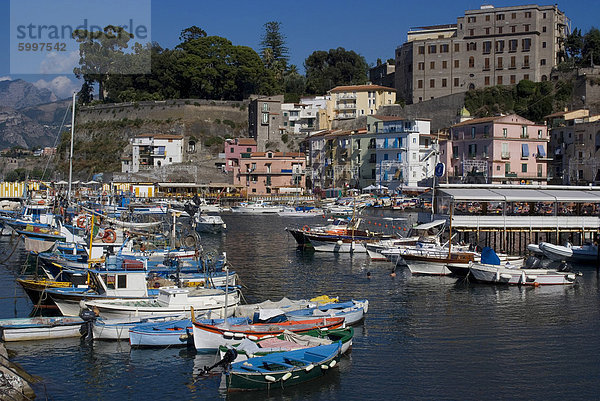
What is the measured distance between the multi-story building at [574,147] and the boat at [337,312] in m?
56.3

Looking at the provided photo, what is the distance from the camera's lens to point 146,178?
10256 cm

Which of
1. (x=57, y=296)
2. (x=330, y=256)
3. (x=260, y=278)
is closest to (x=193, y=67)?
(x=330, y=256)

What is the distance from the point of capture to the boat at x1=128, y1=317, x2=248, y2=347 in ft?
78.5

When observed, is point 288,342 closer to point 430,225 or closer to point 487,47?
point 430,225

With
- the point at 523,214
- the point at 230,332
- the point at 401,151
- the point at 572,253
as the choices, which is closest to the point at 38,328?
the point at 230,332

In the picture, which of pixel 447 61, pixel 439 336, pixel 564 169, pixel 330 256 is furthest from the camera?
pixel 447 61

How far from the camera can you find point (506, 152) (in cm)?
7919

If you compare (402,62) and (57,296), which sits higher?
(402,62)

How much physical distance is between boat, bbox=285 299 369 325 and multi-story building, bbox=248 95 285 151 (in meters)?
80.3

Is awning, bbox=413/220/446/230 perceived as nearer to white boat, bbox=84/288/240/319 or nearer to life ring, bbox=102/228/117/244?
life ring, bbox=102/228/117/244

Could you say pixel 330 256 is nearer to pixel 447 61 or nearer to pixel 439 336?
pixel 439 336

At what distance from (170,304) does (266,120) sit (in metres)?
82.6

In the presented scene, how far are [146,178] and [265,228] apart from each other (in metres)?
41.5

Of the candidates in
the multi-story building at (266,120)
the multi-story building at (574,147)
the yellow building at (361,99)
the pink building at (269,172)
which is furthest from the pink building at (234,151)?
the multi-story building at (574,147)
